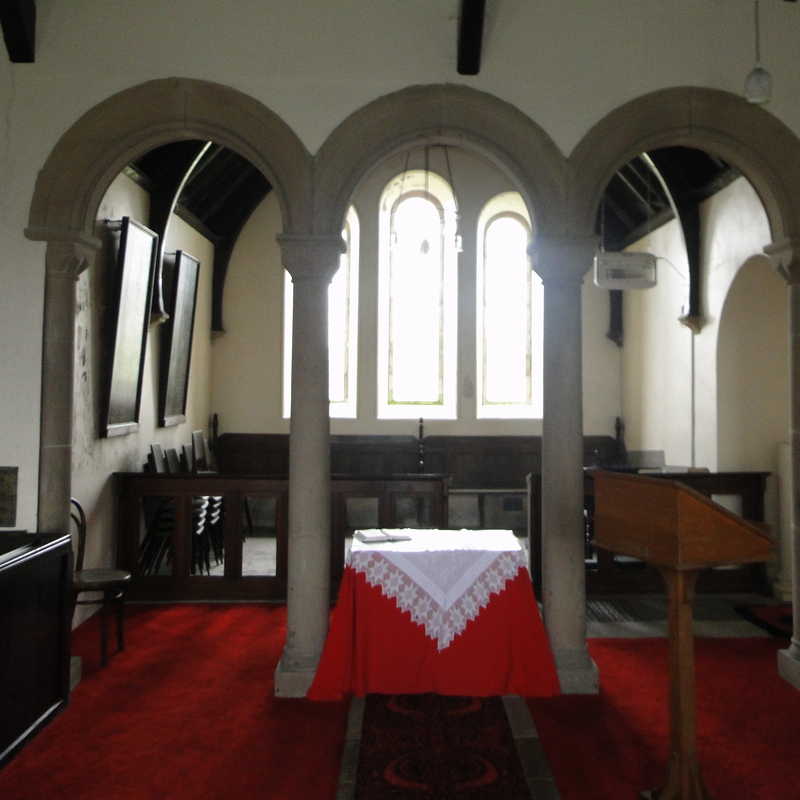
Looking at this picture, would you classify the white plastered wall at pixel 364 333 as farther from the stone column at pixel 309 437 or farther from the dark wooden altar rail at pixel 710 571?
the stone column at pixel 309 437

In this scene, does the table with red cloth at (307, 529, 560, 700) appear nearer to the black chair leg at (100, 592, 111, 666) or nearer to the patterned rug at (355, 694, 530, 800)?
the patterned rug at (355, 694, 530, 800)

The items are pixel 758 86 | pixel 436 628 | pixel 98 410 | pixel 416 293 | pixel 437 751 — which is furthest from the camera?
pixel 416 293

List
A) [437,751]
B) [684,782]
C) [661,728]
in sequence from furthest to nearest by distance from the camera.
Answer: [661,728], [437,751], [684,782]

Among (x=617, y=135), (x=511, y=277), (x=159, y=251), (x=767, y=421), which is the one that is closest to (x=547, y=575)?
(x=617, y=135)

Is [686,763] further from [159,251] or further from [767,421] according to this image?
[159,251]

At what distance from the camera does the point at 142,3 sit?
409 cm

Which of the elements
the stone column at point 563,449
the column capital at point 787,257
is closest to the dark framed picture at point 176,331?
the stone column at point 563,449

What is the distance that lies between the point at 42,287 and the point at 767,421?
5.60 m

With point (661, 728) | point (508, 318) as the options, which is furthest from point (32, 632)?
point (508, 318)

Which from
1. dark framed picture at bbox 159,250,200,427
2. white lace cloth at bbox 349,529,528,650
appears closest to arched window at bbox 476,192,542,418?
dark framed picture at bbox 159,250,200,427

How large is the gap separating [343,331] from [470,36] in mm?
5730

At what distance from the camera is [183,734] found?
3373 mm

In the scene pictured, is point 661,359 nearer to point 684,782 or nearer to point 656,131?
point 656,131

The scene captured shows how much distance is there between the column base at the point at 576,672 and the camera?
3.88 meters
